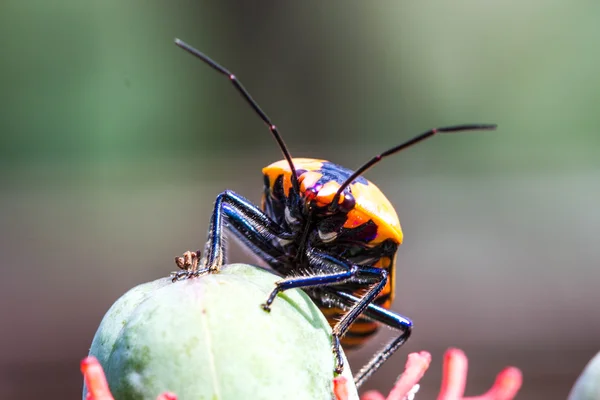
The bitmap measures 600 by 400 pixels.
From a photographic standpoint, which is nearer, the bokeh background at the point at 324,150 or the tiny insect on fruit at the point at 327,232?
the tiny insect on fruit at the point at 327,232

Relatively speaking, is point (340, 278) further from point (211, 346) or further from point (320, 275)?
point (211, 346)

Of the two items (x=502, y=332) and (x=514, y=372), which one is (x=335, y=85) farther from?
(x=514, y=372)

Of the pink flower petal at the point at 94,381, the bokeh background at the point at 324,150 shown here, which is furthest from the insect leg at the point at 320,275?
the bokeh background at the point at 324,150

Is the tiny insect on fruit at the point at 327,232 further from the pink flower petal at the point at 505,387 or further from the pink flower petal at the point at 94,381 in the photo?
the pink flower petal at the point at 94,381

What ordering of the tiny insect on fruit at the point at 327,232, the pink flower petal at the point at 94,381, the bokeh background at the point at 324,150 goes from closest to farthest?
the pink flower petal at the point at 94,381 < the tiny insect on fruit at the point at 327,232 < the bokeh background at the point at 324,150

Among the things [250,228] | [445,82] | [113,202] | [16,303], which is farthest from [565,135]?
[250,228]
